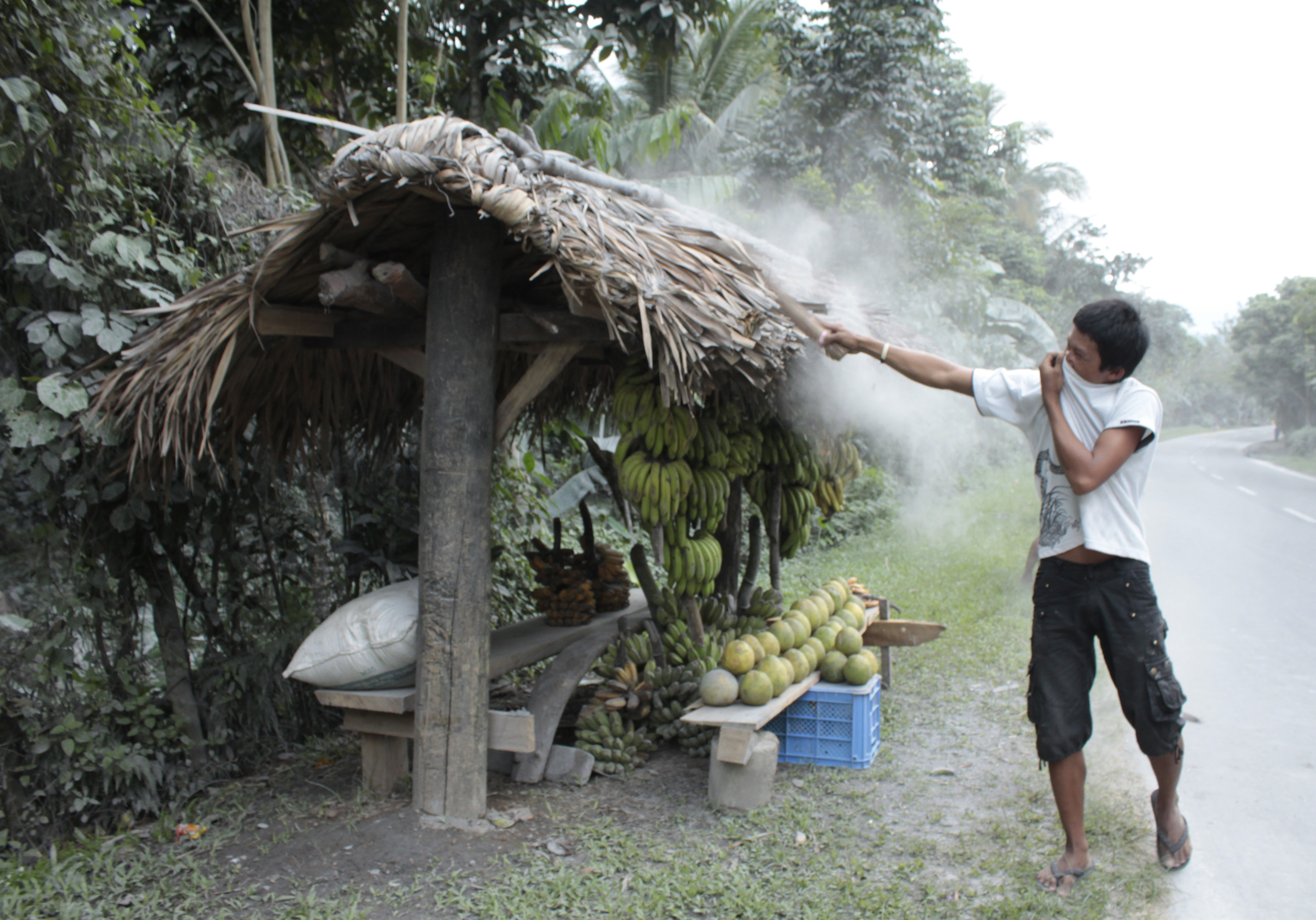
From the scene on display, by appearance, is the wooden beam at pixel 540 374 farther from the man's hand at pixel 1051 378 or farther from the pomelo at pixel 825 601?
the pomelo at pixel 825 601

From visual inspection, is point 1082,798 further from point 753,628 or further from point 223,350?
point 223,350

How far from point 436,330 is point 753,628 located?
270 centimetres

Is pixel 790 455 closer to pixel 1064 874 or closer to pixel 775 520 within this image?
pixel 775 520

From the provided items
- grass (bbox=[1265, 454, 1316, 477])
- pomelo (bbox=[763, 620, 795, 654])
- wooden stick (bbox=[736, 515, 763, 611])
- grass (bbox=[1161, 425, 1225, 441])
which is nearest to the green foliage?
grass (bbox=[1265, 454, 1316, 477])

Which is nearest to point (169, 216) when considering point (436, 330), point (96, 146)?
point (96, 146)

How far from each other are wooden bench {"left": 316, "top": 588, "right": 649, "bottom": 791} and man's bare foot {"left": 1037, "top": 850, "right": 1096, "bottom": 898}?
2.00 m

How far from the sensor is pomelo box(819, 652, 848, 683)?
178 inches

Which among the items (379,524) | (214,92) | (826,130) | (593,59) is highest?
(593,59)

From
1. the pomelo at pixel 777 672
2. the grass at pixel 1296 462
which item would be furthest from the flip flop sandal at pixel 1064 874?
the grass at pixel 1296 462

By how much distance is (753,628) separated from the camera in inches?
211

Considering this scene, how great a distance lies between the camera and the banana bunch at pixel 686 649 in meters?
4.72

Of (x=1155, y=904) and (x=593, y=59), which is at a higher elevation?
(x=593, y=59)

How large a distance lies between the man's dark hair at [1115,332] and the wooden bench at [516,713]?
2.58m

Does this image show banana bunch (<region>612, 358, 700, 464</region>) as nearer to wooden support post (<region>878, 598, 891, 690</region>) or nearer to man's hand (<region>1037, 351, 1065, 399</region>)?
man's hand (<region>1037, 351, 1065, 399</region>)
